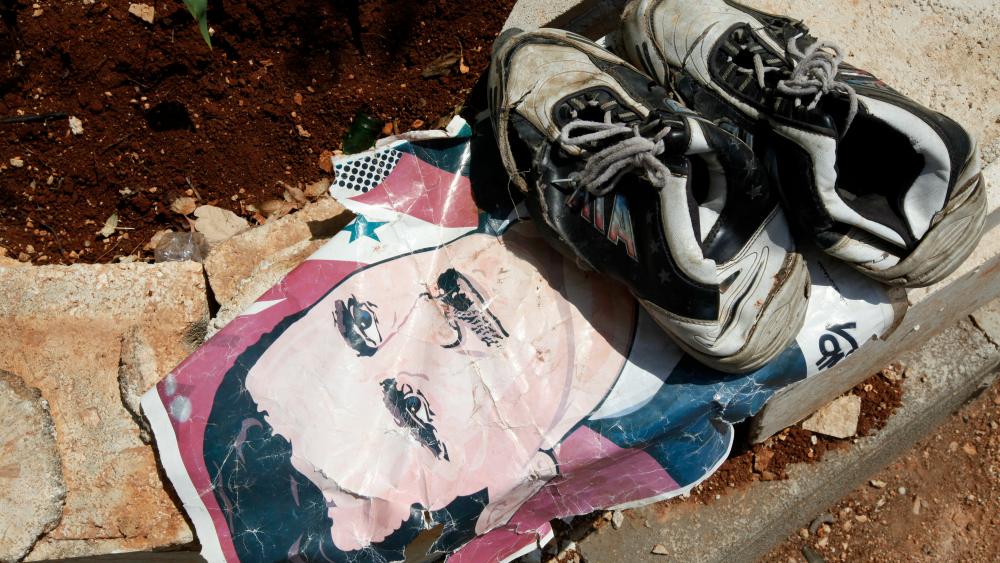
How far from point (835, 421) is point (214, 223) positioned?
192 cm

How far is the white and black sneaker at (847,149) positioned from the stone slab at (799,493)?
34.0 inches

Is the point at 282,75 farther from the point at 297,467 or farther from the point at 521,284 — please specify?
the point at 297,467

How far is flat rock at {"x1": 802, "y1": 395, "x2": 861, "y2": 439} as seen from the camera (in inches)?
92.7

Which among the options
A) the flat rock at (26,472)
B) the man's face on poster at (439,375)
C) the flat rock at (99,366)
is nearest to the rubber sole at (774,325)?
the man's face on poster at (439,375)

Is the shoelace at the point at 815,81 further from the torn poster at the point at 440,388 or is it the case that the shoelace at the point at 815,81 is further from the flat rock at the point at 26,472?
the flat rock at the point at 26,472

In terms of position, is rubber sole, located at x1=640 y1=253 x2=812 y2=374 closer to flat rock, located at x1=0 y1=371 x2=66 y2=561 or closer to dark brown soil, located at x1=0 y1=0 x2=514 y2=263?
dark brown soil, located at x1=0 y1=0 x2=514 y2=263

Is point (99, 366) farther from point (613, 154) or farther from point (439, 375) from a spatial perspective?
point (613, 154)

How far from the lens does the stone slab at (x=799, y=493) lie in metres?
2.24

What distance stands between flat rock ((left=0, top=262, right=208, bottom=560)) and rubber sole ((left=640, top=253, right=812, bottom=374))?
1.12 m

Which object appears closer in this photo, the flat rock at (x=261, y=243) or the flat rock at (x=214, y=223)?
the flat rock at (x=261, y=243)

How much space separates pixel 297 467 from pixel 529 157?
84cm

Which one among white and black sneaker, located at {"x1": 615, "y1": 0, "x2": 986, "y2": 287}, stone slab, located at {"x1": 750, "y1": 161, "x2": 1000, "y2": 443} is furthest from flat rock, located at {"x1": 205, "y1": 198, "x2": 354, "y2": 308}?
stone slab, located at {"x1": 750, "y1": 161, "x2": 1000, "y2": 443}

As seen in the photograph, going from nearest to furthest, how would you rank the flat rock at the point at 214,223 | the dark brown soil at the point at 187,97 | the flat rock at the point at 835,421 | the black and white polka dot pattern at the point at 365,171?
1. the black and white polka dot pattern at the point at 365,171
2. the dark brown soil at the point at 187,97
3. the flat rock at the point at 214,223
4. the flat rock at the point at 835,421

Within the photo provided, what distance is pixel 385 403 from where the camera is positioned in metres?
1.73
